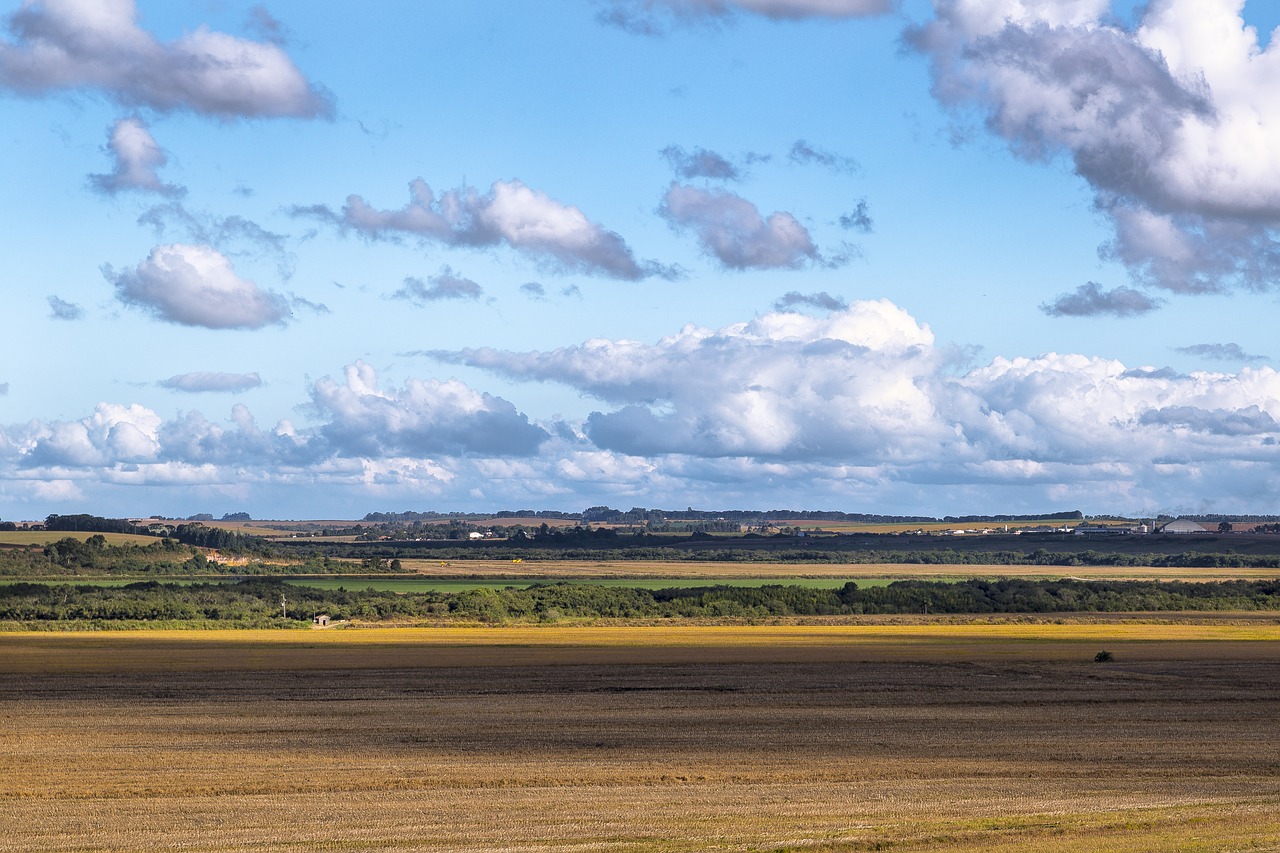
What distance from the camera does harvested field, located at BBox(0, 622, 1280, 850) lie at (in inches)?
942

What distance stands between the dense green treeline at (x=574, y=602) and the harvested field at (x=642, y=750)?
4080 cm

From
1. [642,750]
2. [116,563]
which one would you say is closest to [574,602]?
[642,750]

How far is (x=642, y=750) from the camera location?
115 ft

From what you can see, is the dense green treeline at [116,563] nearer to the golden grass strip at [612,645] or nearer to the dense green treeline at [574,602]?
the dense green treeline at [574,602]

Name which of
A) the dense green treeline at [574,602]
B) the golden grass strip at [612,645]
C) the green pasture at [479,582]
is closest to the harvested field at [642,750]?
the golden grass strip at [612,645]

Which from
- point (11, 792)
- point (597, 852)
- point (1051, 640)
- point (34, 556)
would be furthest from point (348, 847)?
point (34, 556)

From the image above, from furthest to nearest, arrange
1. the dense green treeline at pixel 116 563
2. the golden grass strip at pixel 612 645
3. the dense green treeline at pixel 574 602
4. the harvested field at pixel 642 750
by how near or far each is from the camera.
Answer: the dense green treeline at pixel 116 563
the dense green treeline at pixel 574 602
the golden grass strip at pixel 612 645
the harvested field at pixel 642 750

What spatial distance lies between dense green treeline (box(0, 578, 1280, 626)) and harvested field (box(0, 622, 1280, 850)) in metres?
40.8

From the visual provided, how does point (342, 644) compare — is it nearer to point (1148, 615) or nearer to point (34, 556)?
point (1148, 615)

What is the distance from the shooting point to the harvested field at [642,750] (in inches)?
942

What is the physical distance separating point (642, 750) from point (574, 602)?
84.1 m

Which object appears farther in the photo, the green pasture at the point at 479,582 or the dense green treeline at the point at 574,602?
the green pasture at the point at 479,582

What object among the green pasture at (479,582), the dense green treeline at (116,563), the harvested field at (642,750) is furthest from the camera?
the dense green treeline at (116,563)

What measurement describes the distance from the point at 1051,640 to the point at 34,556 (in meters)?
142
